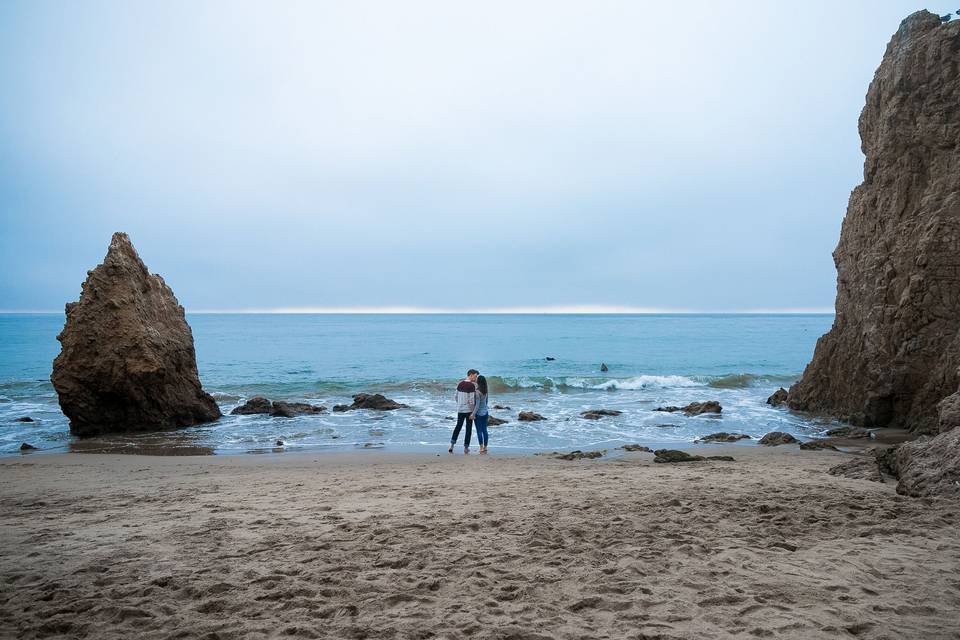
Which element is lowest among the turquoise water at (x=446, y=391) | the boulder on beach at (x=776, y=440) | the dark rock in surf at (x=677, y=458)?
the turquoise water at (x=446, y=391)

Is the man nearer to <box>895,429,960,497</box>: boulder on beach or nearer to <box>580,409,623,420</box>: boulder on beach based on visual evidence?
<box>580,409,623,420</box>: boulder on beach

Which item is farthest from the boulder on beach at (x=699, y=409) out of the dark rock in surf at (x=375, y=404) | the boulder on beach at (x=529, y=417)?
the dark rock in surf at (x=375, y=404)

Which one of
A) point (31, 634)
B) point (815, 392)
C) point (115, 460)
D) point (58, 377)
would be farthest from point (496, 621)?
point (815, 392)

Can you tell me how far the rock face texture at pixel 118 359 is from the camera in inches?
630

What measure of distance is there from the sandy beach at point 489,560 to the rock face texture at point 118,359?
330 inches

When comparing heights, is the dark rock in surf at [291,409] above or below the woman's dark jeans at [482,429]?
below

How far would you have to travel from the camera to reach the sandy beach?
4.11 m

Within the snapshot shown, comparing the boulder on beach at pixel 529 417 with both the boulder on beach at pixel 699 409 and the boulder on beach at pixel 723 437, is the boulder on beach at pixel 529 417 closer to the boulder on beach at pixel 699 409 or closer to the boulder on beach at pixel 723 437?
the boulder on beach at pixel 699 409

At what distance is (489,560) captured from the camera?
5285mm

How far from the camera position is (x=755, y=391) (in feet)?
90.3

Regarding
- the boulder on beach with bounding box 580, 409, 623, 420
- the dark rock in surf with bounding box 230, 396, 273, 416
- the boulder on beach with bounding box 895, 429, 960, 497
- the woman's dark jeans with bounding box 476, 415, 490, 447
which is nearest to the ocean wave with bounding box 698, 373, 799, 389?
the boulder on beach with bounding box 580, 409, 623, 420

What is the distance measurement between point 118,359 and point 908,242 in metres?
22.1

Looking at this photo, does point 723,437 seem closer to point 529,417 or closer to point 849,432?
point 849,432

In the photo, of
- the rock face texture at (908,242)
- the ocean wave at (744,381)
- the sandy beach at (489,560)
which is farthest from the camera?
the ocean wave at (744,381)
